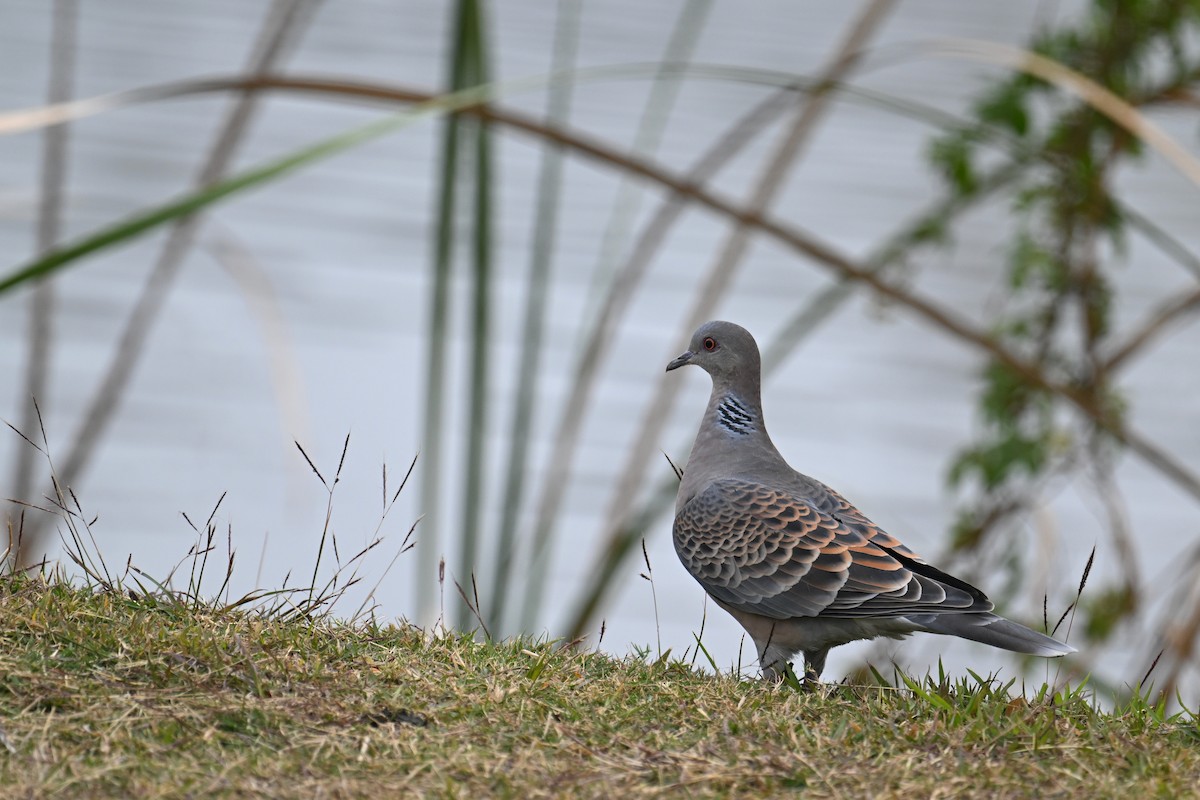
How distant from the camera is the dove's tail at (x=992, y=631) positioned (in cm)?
364

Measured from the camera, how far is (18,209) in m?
5.15

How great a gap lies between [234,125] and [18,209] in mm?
1061

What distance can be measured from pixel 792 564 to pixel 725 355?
2.94 feet

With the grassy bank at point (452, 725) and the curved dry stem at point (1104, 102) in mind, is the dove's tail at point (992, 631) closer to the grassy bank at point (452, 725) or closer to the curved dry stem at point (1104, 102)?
the grassy bank at point (452, 725)

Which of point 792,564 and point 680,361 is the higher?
point 680,361

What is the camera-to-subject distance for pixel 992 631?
3.67m

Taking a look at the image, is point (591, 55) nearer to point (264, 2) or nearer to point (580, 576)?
point (264, 2)

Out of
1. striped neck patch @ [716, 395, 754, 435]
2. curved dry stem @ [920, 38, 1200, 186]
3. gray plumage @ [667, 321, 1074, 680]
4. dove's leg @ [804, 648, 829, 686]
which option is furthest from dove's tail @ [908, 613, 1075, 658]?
curved dry stem @ [920, 38, 1200, 186]

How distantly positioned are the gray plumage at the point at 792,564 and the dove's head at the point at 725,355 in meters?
0.03

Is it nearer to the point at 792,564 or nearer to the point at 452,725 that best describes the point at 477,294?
the point at 792,564

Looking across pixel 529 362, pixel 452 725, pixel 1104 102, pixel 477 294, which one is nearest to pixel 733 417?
pixel 529 362

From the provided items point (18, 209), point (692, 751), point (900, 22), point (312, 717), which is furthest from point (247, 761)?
point (900, 22)

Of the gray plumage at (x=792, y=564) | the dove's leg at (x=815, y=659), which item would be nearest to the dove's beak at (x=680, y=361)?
the gray plumage at (x=792, y=564)

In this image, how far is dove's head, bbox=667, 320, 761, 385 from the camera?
15.1 feet
